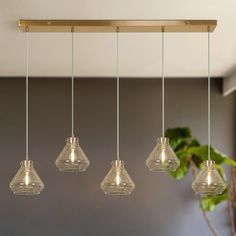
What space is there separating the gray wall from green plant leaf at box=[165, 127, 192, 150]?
0.75 ft

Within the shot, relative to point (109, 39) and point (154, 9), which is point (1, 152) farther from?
point (154, 9)

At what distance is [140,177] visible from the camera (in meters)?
5.29

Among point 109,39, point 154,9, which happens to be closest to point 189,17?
point 154,9

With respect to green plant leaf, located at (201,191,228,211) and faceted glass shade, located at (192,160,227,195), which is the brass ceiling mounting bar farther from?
green plant leaf, located at (201,191,228,211)

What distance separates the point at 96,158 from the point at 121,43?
1.76 metres

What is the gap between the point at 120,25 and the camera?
2.72 m

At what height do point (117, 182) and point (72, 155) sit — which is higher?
point (72, 155)

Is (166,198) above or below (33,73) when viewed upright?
below

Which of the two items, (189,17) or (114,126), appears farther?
(114,126)

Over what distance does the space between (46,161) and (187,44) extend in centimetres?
200

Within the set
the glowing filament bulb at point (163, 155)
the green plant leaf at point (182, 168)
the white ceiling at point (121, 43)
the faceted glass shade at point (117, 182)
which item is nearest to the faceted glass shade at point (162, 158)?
the glowing filament bulb at point (163, 155)

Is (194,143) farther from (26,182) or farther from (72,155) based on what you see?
(26,182)

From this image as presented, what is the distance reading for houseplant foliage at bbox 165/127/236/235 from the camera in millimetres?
4797

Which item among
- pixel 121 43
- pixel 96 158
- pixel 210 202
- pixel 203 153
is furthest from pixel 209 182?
pixel 96 158
